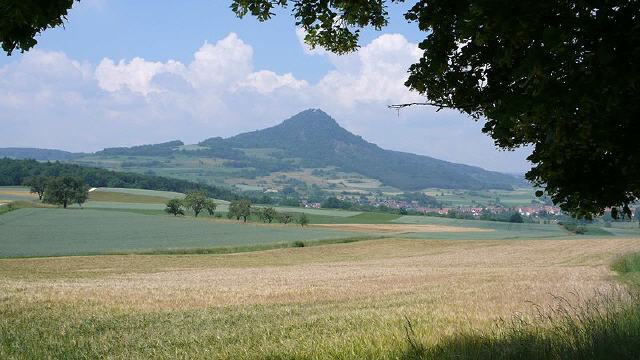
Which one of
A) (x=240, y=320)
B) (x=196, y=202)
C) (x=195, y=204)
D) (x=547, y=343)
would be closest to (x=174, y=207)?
(x=195, y=204)

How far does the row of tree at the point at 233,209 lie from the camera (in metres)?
119

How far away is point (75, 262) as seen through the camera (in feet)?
165

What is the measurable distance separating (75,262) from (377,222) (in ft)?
248

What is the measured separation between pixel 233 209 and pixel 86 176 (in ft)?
226

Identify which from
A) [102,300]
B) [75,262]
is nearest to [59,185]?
[75,262]

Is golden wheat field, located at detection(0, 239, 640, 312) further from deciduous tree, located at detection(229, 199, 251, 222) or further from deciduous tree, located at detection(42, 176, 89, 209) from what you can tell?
deciduous tree, located at detection(42, 176, 89, 209)

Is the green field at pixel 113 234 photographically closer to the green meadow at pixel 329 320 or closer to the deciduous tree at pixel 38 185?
the green meadow at pixel 329 320

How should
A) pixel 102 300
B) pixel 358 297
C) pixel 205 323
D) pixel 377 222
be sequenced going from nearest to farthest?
pixel 205 323 → pixel 102 300 → pixel 358 297 → pixel 377 222

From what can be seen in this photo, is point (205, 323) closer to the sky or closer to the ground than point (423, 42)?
closer to the ground

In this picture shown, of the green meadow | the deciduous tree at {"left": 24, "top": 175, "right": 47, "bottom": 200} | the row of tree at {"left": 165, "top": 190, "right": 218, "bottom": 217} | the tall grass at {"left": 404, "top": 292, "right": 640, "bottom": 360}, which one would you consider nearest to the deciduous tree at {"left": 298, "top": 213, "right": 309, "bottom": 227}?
the row of tree at {"left": 165, "top": 190, "right": 218, "bottom": 217}

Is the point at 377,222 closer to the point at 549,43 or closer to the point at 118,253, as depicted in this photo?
the point at 118,253

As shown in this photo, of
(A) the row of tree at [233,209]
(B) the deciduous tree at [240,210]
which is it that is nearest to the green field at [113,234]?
(A) the row of tree at [233,209]

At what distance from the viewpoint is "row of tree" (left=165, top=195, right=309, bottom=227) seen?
119 metres

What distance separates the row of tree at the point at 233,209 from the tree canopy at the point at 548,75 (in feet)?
352
